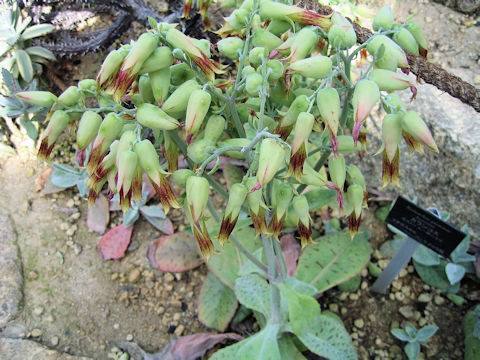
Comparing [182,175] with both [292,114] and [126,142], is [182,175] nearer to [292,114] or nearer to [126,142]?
[126,142]

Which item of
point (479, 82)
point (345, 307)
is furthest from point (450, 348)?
point (479, 82)

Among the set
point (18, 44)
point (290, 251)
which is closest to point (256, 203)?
point (290, 251)

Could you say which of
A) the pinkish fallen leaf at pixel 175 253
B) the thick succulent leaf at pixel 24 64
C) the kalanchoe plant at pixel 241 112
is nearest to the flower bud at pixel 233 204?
the kalanchoe plant at pixel 241 112

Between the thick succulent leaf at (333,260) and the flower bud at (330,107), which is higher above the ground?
the flower bud at (330,107)

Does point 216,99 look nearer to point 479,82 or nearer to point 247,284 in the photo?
point 247,284

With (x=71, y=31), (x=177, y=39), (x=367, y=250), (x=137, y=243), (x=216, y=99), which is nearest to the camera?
(x=177, y=39)

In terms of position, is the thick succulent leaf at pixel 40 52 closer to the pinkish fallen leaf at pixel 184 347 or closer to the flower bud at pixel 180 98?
the pinkish fallen leaf at pixel 184 347

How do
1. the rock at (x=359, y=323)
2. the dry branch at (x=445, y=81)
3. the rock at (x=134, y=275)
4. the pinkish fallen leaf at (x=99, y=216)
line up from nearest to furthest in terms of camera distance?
1. the dry branch at (x=445, y=81)
2. the rock at (x=359, y=323)
3. the rock at (x=134, y=275)
4. the pinkish fallen leaf at (x=99, y=216)
